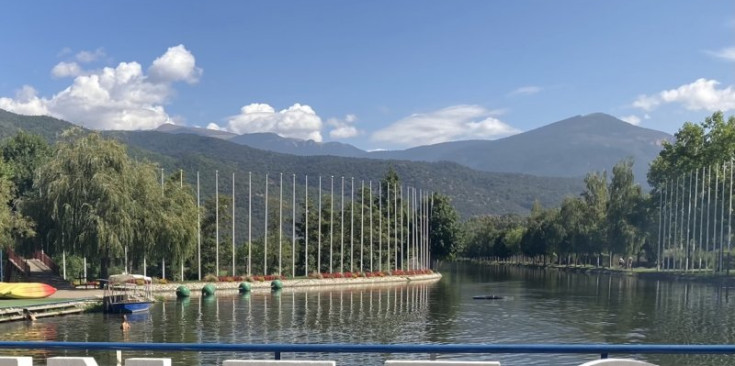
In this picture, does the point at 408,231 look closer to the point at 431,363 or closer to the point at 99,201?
the point at 99,201

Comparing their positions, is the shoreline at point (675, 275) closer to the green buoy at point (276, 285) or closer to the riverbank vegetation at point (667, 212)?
the riverbank vegetation at point (667, 212)

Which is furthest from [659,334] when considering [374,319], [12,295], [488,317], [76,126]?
[76,126]

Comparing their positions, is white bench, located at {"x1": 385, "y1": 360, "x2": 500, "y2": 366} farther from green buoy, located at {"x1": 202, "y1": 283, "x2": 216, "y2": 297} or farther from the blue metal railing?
green buoy, located at {"x1": 202, "y1": 283, "x2": 216, "y2": 297}

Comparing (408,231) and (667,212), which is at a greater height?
(667,212)

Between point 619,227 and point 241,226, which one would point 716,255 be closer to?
point 619,227

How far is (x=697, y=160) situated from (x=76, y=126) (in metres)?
77.5

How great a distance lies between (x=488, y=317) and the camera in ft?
144

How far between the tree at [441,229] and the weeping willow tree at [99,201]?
66886 millimetres

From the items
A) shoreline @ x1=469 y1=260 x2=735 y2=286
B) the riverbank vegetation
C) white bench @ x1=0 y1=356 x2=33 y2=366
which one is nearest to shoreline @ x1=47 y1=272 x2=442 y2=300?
shoreline @ x1=469 y1=260 x2=735 y2=286

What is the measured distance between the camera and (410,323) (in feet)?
132

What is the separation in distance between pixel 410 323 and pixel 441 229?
7653 cm

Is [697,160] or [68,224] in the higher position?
[697,160]

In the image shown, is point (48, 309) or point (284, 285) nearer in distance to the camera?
point (48, 309)

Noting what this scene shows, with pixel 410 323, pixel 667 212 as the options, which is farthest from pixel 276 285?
pixel 667 212
